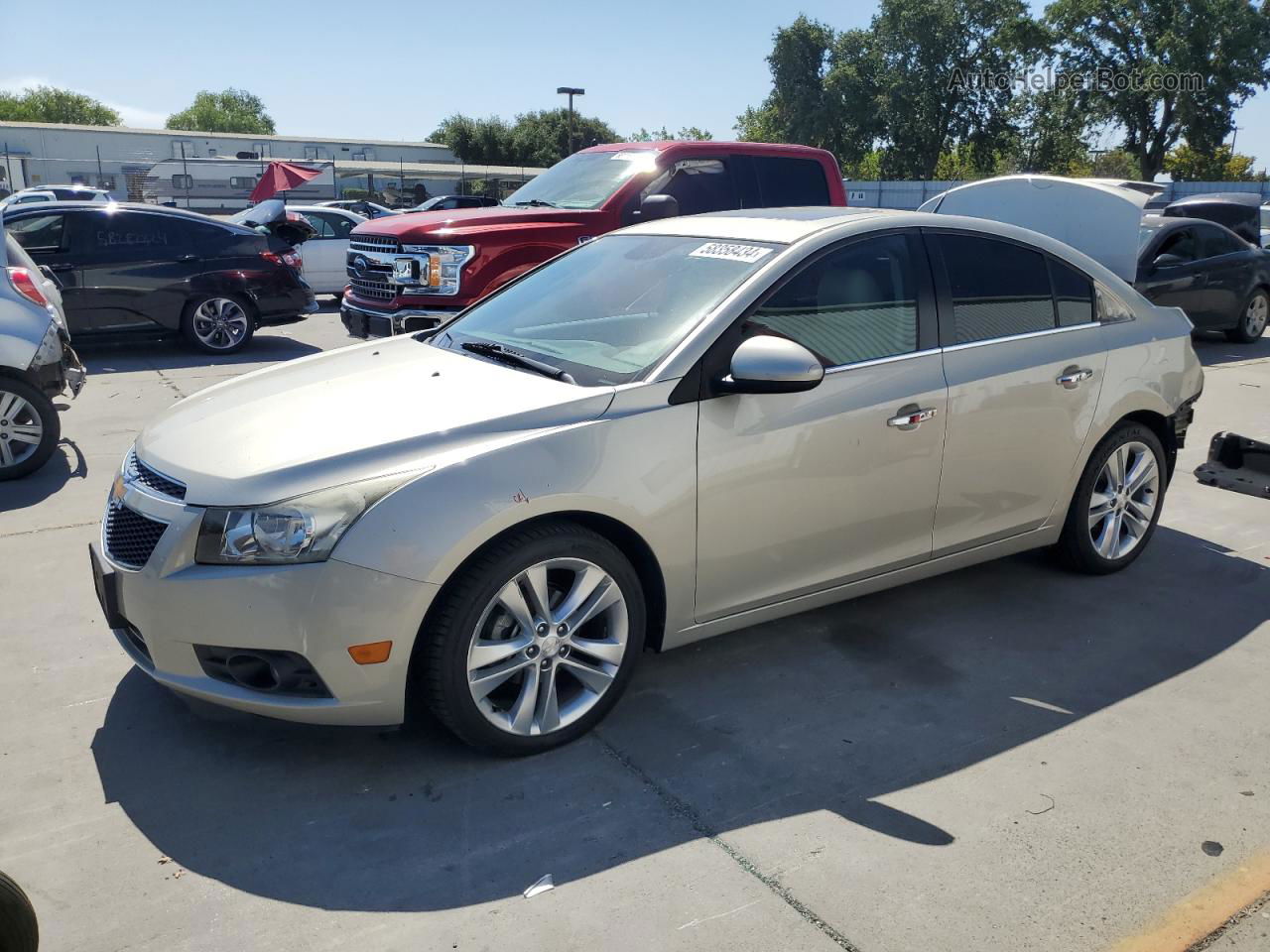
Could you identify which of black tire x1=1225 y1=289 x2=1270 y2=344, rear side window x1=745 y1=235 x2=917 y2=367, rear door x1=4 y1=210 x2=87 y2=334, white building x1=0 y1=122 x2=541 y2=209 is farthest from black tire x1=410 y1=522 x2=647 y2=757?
white building x1=0 y1=122 x2=541 y2=209

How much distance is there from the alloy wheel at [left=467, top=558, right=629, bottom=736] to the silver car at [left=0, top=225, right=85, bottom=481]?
14.2 feet

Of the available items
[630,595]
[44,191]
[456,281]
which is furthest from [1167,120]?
[630,595]

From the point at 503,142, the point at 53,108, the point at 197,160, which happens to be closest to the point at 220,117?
the point at 53,108

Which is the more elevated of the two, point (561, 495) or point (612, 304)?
point (612, 304)

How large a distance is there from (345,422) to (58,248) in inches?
330

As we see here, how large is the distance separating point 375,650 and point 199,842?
702 millimetres

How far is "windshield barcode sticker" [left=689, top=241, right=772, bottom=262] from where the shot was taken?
13.0ft

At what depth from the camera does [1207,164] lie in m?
49.9

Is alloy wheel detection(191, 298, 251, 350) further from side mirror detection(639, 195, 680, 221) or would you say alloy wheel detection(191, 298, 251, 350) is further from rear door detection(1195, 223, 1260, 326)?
rear door detection(1195, 223, 1260, 326)

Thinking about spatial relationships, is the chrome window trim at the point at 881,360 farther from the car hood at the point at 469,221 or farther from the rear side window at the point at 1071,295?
the car hood at the point at 469,221

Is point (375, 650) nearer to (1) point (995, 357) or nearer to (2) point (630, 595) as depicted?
(2) point (630, 595)

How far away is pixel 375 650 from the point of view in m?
3.03

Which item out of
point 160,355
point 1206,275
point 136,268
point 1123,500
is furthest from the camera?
point 1206,275

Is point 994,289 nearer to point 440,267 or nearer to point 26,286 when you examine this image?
point 440,267
